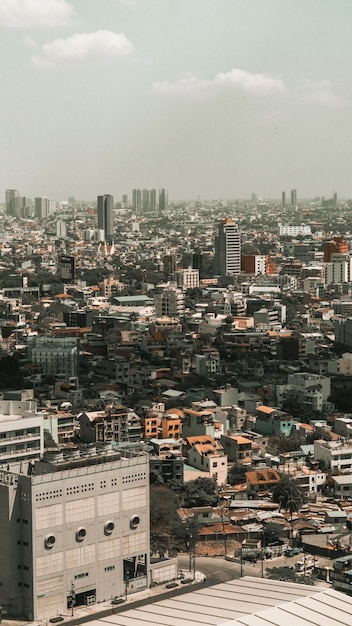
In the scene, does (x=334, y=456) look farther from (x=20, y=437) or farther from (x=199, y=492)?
(x=20, y=437)

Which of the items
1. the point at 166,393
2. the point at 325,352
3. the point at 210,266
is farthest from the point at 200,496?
the point at 210,266

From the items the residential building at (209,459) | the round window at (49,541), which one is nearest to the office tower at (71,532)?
the round window at (49,541)

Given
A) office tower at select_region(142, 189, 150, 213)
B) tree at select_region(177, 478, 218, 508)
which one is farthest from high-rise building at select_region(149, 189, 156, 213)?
tree at select_region(177, 478, 218, 508)

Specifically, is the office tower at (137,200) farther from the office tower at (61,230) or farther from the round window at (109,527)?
the round window at (109,527)

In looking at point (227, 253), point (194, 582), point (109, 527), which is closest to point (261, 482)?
point (194, 582)

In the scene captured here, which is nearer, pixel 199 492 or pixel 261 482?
pixel 199 492

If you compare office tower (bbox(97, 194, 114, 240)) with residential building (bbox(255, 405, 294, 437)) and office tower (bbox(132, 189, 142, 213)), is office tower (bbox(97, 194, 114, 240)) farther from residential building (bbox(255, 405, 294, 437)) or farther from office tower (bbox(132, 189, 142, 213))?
residential building (bbox(255, 405, 294, 437))
